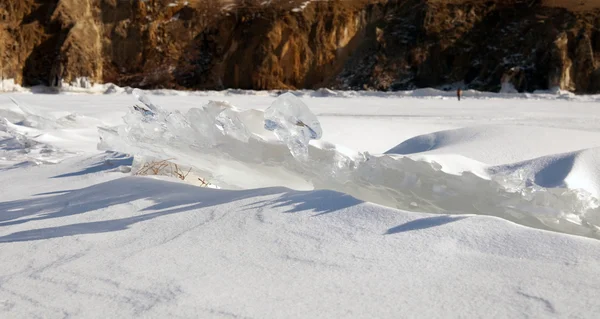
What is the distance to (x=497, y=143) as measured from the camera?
375cm

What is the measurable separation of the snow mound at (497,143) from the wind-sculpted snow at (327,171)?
1.09m

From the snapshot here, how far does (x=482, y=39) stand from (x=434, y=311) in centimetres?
2687

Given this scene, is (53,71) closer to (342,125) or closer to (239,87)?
(239,87)

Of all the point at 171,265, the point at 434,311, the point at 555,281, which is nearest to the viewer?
the point at 434,311

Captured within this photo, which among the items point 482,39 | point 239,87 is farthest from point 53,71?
point 482,39

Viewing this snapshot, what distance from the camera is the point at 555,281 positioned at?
1348 millimetres

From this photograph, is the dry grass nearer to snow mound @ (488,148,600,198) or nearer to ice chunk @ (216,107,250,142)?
ice chunk @ (216,107,250,142)

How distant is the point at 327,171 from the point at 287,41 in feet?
82.7

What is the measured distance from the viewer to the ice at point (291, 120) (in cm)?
212

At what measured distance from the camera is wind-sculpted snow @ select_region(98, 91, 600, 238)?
1.96 metres

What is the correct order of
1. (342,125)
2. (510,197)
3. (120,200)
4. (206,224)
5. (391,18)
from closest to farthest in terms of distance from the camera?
(206,224)
(510,197)
(120,200)
(342,125)
(391,18)

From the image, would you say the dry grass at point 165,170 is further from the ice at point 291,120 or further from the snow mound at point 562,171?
the snow mound at point 562,171

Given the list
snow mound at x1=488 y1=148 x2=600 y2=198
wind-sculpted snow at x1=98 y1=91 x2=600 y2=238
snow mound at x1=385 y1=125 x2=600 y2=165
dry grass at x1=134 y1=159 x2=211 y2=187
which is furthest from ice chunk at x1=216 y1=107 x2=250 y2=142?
snow mound at x1=385 y1=125 x2=600 y2=165

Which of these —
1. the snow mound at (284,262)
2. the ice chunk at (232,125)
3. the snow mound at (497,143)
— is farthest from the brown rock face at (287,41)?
the snow mound at (284,262)
